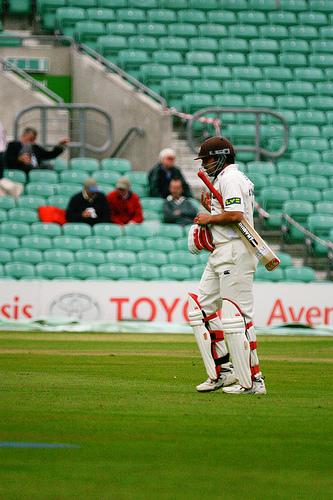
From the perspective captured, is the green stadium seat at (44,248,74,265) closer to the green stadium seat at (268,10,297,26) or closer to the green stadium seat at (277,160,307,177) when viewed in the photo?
the green stadium seat at (277,160,307,177)

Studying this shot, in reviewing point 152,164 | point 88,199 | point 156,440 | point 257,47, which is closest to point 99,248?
point 88,199

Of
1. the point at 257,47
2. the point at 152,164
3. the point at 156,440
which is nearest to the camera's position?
the point at 156,440

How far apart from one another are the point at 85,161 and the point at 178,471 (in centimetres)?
1719

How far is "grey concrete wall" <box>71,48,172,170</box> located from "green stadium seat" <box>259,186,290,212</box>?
8.21 ft

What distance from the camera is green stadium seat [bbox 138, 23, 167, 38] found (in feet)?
87.5

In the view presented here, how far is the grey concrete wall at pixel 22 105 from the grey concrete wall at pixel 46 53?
1466 millimetres

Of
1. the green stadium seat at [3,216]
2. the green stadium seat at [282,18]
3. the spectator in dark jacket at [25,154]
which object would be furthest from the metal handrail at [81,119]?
the green stadium seat at [282,18]

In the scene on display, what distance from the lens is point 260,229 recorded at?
22.9m

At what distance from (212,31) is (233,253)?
18245mm

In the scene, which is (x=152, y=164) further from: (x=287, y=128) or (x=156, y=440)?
(x=156, y=440)

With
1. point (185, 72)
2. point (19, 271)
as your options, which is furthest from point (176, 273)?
point (185, 72)

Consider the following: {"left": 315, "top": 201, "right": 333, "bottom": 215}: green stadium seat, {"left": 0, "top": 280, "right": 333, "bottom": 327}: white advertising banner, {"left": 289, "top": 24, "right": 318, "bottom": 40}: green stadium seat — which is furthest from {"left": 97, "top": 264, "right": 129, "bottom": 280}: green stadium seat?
{"left": 289, "top": 24, "right": 318, "bottom": 40}: green stadium seat

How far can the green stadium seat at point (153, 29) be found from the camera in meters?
26.7

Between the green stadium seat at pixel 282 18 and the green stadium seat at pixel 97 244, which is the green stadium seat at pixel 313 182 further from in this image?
the green stadium seat at pixel 282 18
